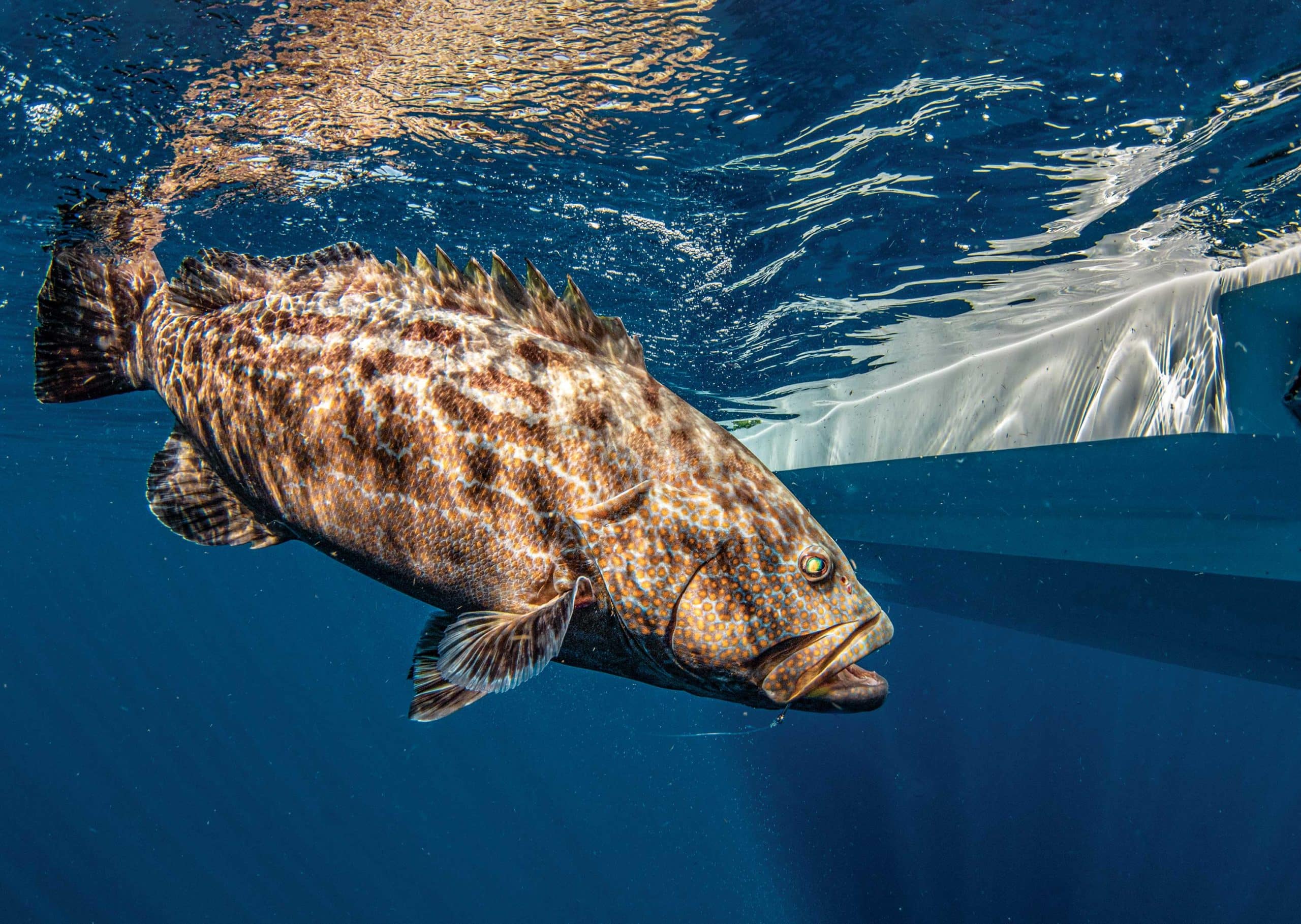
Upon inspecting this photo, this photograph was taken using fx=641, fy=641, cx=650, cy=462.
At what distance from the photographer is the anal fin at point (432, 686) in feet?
6.01

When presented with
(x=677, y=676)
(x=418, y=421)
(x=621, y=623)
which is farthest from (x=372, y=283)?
(x=677, y=676)

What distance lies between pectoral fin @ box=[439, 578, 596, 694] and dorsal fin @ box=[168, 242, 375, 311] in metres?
1.32

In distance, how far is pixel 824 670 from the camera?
5.98 feet

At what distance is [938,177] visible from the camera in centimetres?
720

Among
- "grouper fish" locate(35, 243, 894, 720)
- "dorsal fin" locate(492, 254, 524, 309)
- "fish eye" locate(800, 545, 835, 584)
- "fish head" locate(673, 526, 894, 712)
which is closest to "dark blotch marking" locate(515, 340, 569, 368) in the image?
"grouper fish" locate(35, 243, 894, 720)

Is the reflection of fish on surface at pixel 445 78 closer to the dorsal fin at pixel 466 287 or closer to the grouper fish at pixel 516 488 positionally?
the dorsal fin at pixel 466 287

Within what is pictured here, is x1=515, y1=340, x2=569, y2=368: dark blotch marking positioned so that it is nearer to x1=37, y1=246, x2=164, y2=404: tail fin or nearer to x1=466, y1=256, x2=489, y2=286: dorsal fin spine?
x1=466, y1=256, x2=489, y2=286: dorsal fin spine

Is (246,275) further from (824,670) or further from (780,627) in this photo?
(824,670)

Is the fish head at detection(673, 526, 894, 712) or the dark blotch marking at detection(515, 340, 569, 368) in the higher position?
the dark blotch marking at detection(515, 340, 569, 368)

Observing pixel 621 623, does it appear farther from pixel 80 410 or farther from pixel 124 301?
pixel 80 410

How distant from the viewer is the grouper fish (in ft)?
5.89

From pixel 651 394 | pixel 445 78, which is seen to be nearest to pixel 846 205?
pixel 445 78

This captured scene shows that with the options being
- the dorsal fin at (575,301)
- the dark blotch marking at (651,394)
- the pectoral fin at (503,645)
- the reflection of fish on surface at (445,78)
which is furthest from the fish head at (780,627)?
the reflection of fish on surface at (445,78)

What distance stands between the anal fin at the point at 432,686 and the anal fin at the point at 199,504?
713 millimetres
